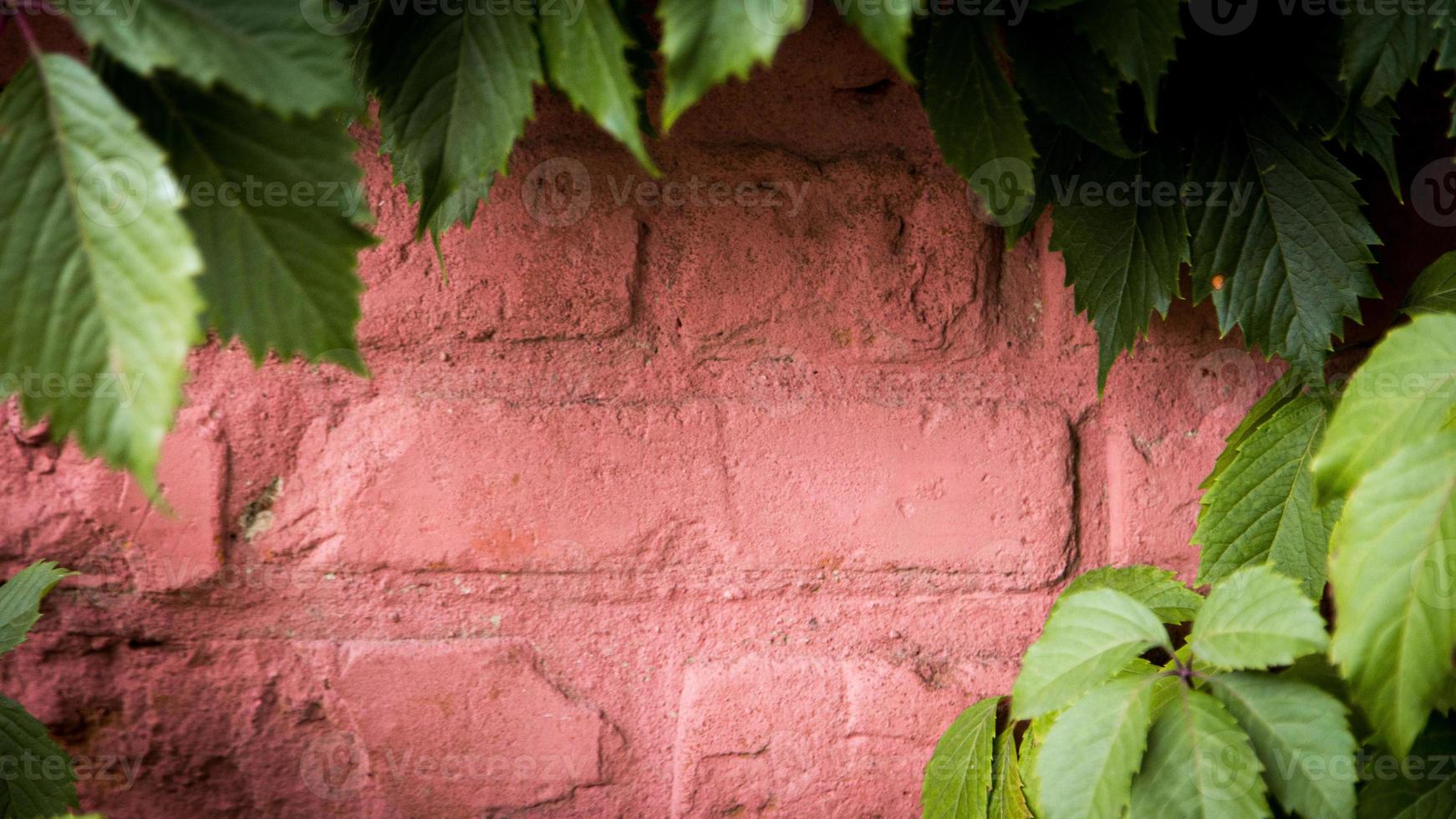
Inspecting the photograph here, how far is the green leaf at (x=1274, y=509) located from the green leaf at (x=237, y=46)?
672 mm

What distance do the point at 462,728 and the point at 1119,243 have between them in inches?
26.1

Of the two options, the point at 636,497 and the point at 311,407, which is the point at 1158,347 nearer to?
the point at 636,497

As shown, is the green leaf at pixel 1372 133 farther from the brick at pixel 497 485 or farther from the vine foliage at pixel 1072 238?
the brick at pixel 497 485

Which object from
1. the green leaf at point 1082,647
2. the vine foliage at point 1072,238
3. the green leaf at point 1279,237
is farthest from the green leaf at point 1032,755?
the green leaf at point 1279,237

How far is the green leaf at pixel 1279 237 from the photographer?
27.4 inches

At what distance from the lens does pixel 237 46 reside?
0.40 metres

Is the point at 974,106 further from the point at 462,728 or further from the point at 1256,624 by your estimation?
the point at 462,728

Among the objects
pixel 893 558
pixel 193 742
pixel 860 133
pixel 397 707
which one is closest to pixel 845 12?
pixel 860 133

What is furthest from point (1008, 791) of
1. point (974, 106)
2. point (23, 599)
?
point (23, 599)

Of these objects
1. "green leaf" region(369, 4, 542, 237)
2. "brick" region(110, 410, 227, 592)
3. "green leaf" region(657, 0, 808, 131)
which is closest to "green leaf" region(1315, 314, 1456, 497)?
"green leaf" region(657, 0, 808, 131)

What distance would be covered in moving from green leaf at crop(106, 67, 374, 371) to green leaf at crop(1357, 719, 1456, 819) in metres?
0.70

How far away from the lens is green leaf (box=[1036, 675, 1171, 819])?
1.86 ft

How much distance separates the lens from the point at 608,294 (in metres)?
0.78

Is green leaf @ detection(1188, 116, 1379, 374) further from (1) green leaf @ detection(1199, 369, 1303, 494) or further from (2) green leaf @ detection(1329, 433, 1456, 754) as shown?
(2) green leaf @ detection(1329, 433, 1456, 754)
